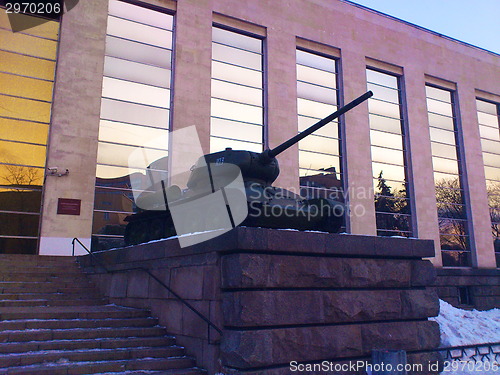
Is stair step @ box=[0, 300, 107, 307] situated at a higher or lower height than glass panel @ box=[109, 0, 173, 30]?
lower

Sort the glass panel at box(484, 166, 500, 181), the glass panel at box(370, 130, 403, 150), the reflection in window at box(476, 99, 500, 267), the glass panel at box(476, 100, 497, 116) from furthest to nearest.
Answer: the glass panel at box(476, 100, 497, 116)
the glass panel at box(484, 166, 500, 181)
the reflection in window at box(476, 99, 500, 267)
the glass panel at box(370, 130, 403, 150)

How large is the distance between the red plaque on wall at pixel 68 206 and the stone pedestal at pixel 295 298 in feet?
30.0

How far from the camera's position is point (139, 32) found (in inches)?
745

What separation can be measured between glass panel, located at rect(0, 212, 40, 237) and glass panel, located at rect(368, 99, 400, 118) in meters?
16.6

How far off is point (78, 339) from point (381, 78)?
21.3 meters

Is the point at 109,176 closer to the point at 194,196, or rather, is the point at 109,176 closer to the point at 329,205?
the point at 194,196

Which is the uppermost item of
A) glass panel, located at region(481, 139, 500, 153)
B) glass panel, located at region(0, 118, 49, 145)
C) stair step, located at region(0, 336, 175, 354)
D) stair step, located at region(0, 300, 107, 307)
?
glass panel, located at region(481, 139, 500, 153)

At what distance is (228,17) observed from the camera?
67.6 ft

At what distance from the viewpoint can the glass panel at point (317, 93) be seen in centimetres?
2173

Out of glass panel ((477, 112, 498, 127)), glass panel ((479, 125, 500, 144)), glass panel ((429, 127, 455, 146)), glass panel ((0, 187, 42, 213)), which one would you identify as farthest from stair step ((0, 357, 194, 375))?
glass panel ((477, 112, 498, 127))

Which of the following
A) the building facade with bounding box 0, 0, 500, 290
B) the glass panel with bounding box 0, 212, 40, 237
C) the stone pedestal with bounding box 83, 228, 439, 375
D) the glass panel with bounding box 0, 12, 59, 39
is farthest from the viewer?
the glass panel with bounding box 0, 12, 59, 39

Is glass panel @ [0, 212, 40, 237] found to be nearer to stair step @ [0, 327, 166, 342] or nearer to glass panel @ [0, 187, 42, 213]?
glass panel @ [0, 187, 42, 213]

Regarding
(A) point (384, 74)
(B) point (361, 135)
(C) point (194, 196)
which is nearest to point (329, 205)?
(C) point (194, 196)

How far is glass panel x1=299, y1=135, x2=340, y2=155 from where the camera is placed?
69.8ft
